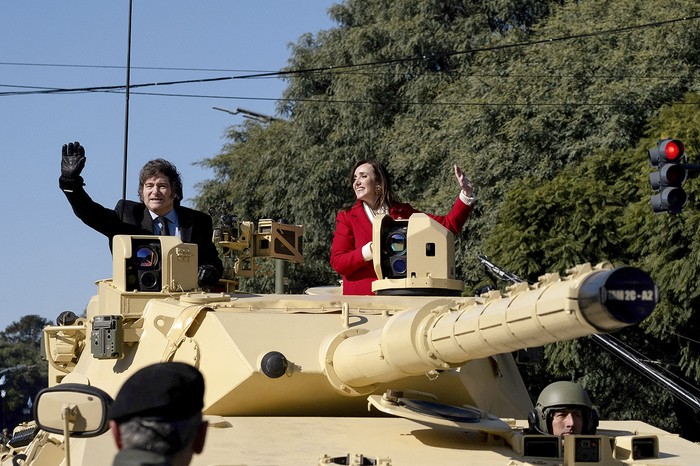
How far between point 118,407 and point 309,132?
107 ft

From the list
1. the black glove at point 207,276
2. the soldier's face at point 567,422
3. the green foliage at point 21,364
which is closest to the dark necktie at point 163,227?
the black glove at point 207,276

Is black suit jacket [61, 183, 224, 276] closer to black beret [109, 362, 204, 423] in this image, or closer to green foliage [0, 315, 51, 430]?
black beret [109, 362, 204, 423]

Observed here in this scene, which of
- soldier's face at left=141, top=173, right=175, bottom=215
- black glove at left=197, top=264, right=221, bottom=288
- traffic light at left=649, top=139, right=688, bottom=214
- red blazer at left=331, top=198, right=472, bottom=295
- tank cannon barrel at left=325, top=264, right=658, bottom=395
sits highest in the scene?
traffic light at left=649, top=139, right=688, bottom=214

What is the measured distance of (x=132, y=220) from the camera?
11.9 m

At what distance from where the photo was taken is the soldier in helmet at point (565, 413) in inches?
325

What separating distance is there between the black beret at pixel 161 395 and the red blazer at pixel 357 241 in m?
6.48

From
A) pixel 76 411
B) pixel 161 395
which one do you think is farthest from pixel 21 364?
pixel 161 395

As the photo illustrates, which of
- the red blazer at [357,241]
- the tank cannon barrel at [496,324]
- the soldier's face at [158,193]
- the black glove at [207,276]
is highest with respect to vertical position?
the soldier's face at [158,193]

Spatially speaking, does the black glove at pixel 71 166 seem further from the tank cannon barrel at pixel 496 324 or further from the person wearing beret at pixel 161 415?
the person wearing beret at pixel 161 415

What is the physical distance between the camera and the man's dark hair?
11891mm

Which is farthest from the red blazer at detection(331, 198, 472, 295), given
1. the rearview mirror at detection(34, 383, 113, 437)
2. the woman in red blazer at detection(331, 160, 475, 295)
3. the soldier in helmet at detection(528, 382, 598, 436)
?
the rearview mirror at detection(34, 383, 113, 437)

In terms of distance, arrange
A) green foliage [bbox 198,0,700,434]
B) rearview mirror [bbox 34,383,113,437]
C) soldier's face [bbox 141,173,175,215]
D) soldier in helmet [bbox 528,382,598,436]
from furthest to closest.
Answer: green foliage [bbox 198,0,700,434] < soldier's face [bbox 141,173,175,215] < soldier in helmet [bbox 528,382,598,436] < rearview mirror [bbox 34,383,113,437]

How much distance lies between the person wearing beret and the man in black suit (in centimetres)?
709

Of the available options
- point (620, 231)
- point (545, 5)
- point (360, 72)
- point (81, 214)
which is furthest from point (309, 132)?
point (81, 214)
